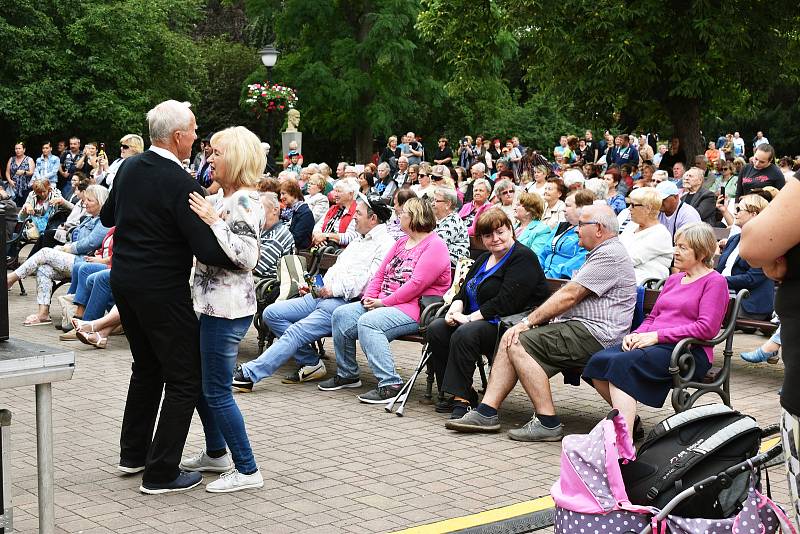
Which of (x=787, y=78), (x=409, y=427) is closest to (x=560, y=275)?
(x=409, y=427)

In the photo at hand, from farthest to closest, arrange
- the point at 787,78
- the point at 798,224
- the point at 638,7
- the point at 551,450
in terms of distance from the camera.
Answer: the point at 787,78
the point at 638,7
the point at 551,450
the point at 798,224

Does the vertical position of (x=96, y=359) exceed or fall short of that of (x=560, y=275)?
it falls short

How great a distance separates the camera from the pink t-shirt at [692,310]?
6.46 metres

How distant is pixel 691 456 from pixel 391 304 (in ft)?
13.3

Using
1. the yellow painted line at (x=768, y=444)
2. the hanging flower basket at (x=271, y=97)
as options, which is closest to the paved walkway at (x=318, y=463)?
the yellow painted line at (x=768, y=444)

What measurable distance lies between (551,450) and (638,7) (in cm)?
1511

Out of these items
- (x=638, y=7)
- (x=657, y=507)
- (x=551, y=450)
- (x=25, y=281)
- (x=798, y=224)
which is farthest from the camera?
(x=638, y=7)

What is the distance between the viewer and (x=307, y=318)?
8594 millimetres

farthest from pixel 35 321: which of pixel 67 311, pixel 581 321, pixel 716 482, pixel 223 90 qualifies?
pixel 223 90

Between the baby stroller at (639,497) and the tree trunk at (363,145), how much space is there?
1324 inches

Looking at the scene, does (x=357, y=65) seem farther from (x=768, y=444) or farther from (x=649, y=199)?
(x=768, y=444)

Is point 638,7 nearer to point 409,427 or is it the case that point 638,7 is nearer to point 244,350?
point 244,350

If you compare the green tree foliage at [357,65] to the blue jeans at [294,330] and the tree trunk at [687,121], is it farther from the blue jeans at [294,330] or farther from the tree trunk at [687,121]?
the blue jeans at [294,330]

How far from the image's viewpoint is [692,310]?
6562mm
